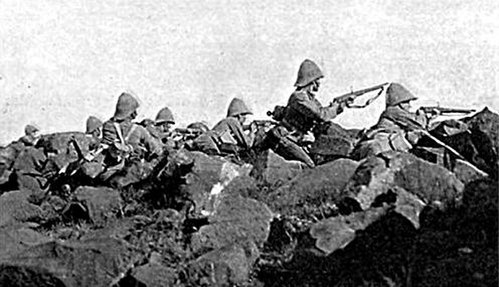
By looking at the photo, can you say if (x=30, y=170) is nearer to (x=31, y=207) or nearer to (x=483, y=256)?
(x=31, y=207)

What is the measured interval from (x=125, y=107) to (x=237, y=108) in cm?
384

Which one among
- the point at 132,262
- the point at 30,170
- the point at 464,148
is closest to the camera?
the point at 132,262

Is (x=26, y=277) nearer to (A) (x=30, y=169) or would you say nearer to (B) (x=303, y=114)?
(B) (x=303, y=114)

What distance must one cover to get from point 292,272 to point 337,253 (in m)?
0.69

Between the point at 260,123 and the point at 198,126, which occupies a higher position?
the point at 260,123

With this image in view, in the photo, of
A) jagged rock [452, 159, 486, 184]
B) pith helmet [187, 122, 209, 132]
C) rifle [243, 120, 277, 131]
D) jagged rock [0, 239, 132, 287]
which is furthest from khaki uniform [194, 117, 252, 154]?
jagged rock [0, 239, 132, 287]

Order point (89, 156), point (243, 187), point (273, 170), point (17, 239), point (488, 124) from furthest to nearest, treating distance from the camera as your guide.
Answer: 1. point (89, 156)
2. point (273, 170)
3. point (243, 187)
4. point (488, 124)
5. point (17, 239)

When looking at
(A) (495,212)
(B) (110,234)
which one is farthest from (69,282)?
(A) (495,212)

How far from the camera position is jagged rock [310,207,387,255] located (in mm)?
11406

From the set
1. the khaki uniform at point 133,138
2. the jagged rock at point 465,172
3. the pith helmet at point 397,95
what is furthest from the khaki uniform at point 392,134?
the khaki uniform at point 133,138

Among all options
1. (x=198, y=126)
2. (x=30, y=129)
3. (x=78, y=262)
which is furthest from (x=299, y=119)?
(x=30, y=129)

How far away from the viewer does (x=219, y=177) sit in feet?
52.7

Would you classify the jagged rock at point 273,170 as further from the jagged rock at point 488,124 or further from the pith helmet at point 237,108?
the pith helmet at point 237,108

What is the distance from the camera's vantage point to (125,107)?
23.6 metres
